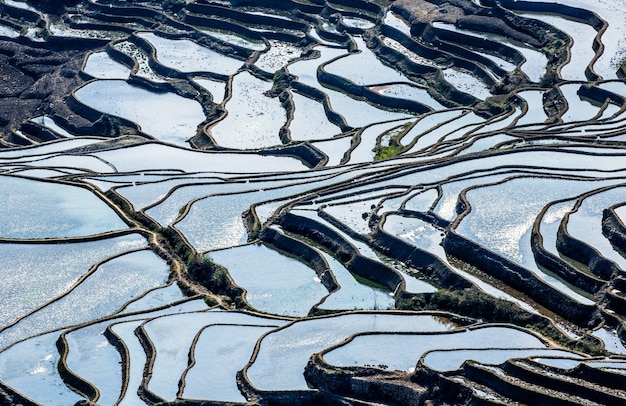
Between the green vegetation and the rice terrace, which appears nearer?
the rice terrace

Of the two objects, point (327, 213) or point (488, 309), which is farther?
point (327, 213)

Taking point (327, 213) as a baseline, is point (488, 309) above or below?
above

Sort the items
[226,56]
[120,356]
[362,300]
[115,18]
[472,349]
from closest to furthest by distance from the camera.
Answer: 1. [472,349]
2. [120,356]
3. [362,300]
4. [226,56]
5. [115,18]

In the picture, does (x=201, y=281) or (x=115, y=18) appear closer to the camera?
(x=201, y=281)

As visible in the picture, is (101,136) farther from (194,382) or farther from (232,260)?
(194,382)

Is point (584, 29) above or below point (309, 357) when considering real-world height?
above

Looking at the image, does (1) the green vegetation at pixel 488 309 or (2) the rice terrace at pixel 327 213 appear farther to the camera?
(1) the green vegetation at pixel 488 309

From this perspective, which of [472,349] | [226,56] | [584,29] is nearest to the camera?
[472,349]

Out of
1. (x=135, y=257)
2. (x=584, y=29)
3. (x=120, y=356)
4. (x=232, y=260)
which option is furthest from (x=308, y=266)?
(x=584, y=29)
